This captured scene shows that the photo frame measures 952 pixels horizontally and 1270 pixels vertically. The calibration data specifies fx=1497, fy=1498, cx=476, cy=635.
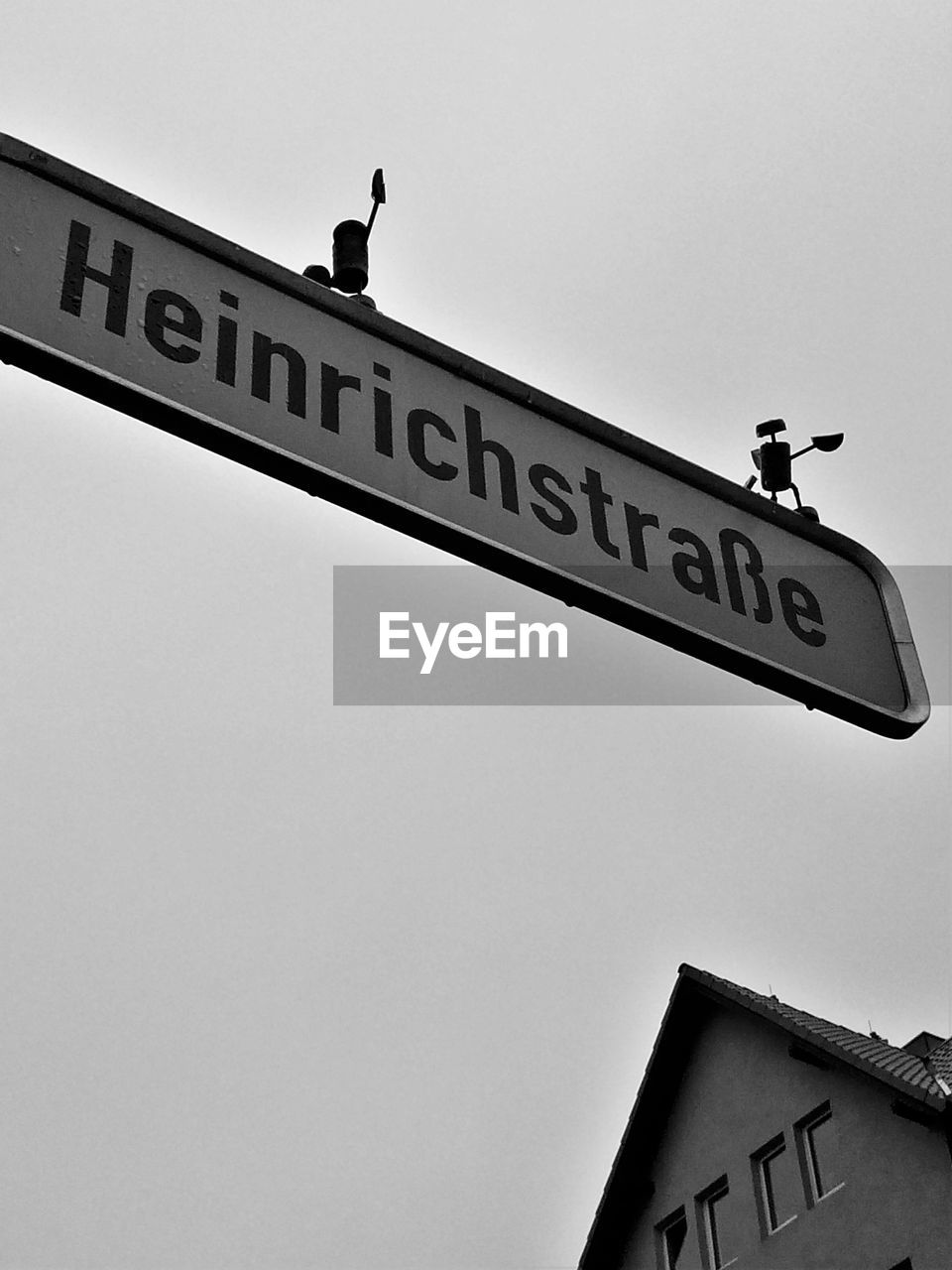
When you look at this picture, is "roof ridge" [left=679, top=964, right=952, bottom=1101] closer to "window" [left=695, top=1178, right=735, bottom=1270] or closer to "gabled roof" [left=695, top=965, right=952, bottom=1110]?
"gabled roof" [left=695, top=965, right=952, bottom=1110]

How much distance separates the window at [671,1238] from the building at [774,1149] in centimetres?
2

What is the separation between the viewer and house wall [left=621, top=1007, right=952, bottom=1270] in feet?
54.9

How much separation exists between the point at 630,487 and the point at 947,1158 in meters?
15.7

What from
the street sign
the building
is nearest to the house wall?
the building

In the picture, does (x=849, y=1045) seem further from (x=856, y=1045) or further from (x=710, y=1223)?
(x=710, y=1223)

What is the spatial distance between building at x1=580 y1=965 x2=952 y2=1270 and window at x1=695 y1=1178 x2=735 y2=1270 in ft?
0.09

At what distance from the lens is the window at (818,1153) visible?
18.3 metres

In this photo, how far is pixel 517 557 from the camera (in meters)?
2.43

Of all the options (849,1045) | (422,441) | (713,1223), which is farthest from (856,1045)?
(422,441)

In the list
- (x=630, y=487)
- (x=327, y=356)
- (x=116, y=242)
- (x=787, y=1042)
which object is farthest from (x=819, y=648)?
(x=787, y=1042)

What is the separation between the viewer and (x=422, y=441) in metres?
2.51

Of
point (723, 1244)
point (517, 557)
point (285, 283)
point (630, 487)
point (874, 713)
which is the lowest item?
point (723, 1244)

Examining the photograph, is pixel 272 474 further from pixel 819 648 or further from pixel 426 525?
pixel 819 648

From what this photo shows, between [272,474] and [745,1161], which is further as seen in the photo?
[745,1161]
